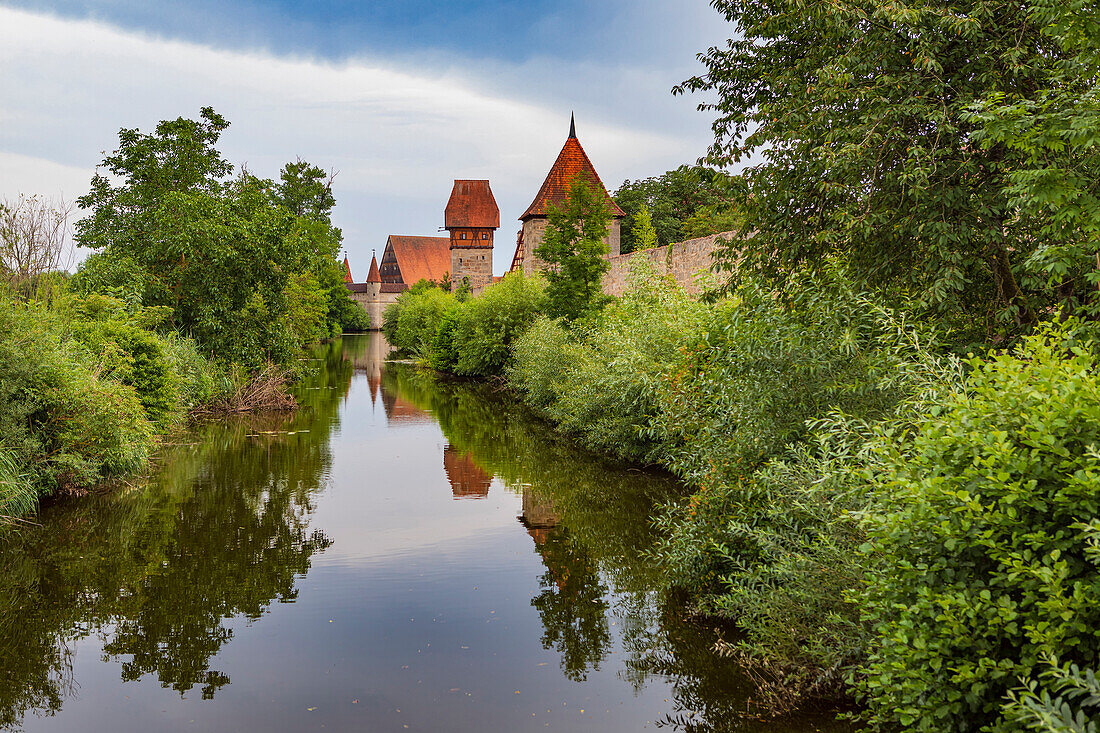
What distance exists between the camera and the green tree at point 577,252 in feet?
73.6

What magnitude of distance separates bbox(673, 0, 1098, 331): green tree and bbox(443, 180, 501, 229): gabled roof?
48646mm

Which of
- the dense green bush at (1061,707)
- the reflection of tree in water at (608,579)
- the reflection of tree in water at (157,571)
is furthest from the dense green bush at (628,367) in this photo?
the dense green bush at (1061,707)

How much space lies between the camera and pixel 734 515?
19.7ft

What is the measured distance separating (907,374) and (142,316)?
14.9m

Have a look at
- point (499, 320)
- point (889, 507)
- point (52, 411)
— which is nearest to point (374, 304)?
point (499, 320)

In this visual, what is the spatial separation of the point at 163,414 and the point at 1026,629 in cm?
1382

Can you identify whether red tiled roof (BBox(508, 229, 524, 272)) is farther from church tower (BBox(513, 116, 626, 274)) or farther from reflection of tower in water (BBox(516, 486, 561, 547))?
reflection of tower in water (BBox(516, 486, 561, 547))

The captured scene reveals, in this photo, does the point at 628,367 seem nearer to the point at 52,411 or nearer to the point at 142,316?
the point at 52,411

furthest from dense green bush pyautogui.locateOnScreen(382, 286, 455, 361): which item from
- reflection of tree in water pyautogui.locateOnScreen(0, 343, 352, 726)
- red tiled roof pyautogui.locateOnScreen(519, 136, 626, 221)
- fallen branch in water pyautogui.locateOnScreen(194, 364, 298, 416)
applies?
reflection of tree in water pyautogui.locateOnScreen(0, 343, 352, 726)

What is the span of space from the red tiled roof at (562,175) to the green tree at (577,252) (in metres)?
15.0

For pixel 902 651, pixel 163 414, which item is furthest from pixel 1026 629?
pixel 163 414

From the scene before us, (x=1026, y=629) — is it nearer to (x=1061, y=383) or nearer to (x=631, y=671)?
(x=1061, y=383)

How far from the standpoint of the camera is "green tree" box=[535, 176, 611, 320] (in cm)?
2242

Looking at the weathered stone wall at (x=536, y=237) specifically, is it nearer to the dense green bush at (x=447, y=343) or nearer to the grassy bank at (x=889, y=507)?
the dense green bush at (x=447, y=343)
